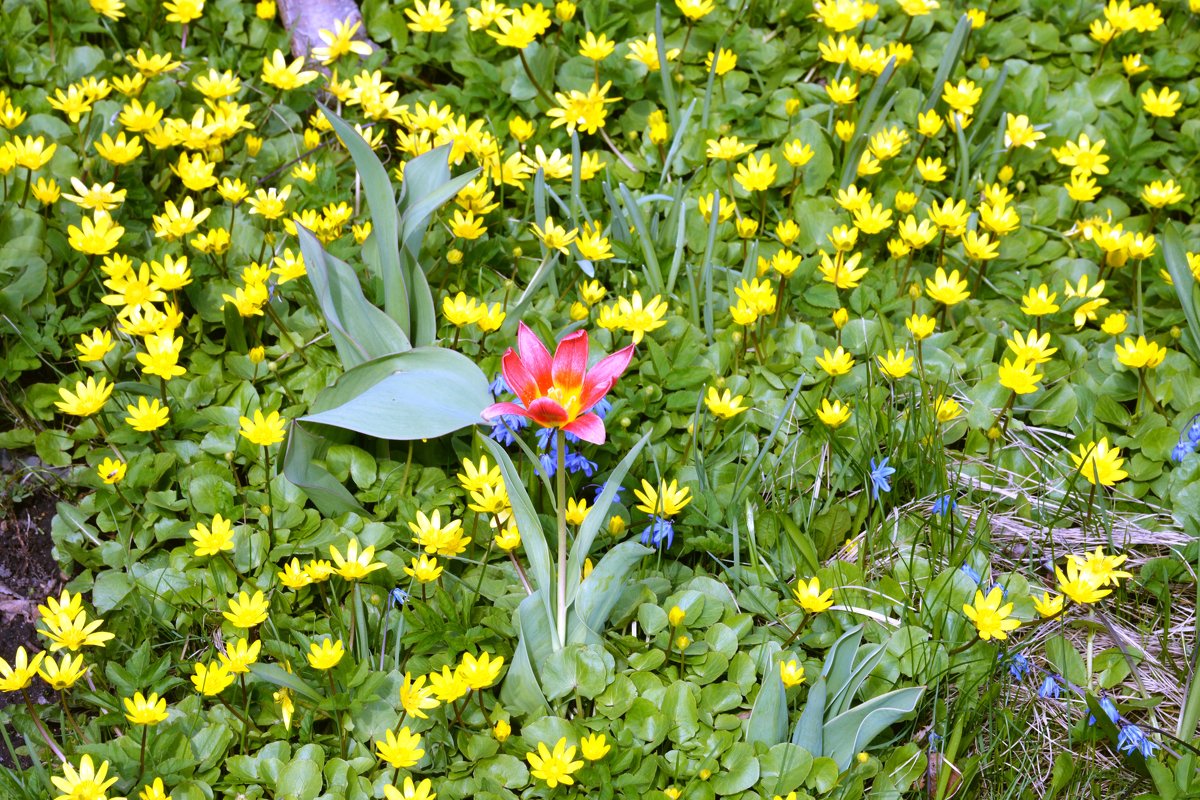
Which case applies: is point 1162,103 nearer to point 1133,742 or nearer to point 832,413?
point 832,413

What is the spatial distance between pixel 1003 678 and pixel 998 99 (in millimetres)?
2019

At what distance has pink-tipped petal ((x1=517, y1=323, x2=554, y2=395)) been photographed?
6.38ft

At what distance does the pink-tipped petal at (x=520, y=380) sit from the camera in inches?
74.2

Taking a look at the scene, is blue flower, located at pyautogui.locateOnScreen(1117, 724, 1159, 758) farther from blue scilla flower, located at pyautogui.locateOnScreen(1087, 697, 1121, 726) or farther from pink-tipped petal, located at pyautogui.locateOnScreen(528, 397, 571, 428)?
pink-tipped petal, located at pyautogui.locateOnScreen(528, 397, 571, 428)

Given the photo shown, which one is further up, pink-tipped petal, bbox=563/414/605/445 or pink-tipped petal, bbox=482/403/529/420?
pink-tipped petal, bbox=482/403/529/420

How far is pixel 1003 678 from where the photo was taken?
2.16 m

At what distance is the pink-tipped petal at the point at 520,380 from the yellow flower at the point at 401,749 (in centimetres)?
60

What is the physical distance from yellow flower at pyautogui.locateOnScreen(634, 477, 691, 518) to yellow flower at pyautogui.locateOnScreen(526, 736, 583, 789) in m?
0.52

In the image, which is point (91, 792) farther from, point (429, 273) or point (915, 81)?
point (915, 81)

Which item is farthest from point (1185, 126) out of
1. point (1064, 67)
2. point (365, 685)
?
point (365, 685)

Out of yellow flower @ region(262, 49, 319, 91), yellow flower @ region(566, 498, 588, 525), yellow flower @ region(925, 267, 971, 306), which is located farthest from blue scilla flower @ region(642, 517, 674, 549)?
yellow flower @ region(262, 49, 319, 91)

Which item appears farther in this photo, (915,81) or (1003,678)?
(915,81)

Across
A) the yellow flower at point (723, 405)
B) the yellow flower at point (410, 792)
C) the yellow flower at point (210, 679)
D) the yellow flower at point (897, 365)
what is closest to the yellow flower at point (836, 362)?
the yellow flower at point (897, 365)

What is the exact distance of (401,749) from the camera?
1.89m
